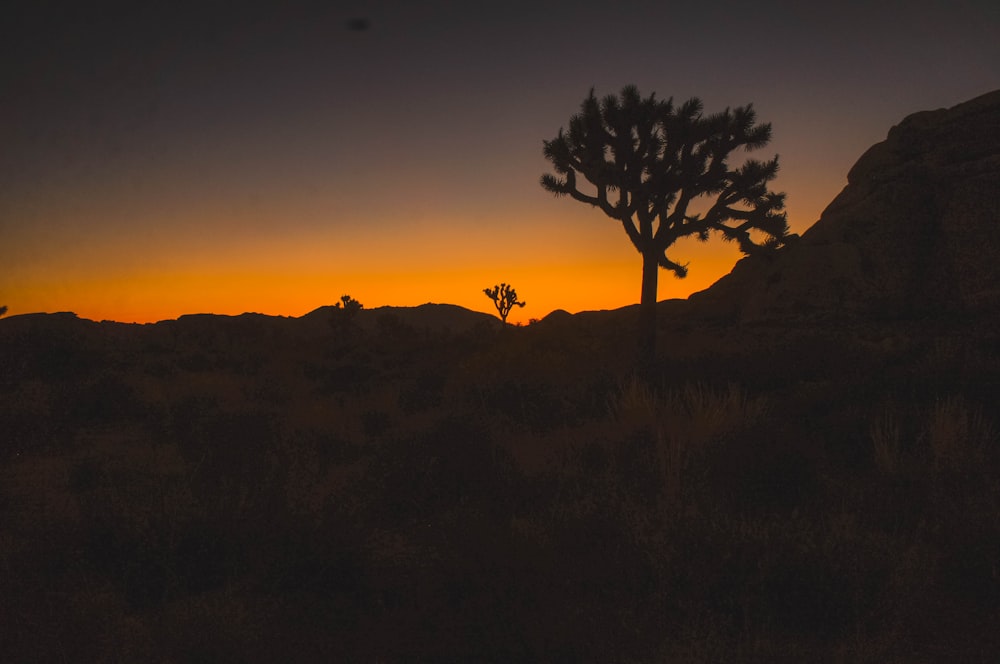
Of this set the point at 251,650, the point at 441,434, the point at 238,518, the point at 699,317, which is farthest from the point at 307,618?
the point at 699,317

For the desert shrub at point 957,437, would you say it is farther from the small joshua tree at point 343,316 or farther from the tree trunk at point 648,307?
the small joshua tree at point 343,316

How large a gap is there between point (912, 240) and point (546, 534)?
1785 centimetres

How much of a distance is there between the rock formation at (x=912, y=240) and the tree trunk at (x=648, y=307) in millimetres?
4717

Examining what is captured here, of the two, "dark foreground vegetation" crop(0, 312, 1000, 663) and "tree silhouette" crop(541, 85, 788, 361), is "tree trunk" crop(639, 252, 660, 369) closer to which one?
"tree silhouette" crop(541, 85, 788, 361)

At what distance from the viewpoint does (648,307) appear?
14.7 meters

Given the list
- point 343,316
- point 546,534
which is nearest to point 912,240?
point 546,534

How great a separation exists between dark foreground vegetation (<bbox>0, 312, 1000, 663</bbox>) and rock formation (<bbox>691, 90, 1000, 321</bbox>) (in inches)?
395

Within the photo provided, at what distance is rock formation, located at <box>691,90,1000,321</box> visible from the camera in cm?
1504

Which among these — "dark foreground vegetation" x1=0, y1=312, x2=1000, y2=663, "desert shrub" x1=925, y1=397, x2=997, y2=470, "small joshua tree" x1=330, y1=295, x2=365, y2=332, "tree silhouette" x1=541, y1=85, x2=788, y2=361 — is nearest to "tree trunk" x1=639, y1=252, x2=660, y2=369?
"tree silhouette" x1=541, y1=85, x2=788, y2=361

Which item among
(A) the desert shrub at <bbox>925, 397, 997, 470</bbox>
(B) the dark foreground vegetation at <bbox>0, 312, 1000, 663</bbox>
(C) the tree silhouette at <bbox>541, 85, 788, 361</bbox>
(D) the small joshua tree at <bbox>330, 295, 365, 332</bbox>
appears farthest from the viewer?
(D) the small joshua tree at <bbox>330, 295, 365, 332</bbox>

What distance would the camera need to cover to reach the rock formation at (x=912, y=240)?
15.0 m

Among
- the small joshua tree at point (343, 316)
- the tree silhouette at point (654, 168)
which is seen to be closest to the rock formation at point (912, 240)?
the tree silhouette at point (654, 168)

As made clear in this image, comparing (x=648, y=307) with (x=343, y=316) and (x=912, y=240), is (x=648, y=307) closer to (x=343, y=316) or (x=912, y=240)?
(x=912, y=240)

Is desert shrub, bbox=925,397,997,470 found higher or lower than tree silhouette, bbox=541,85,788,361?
lower
